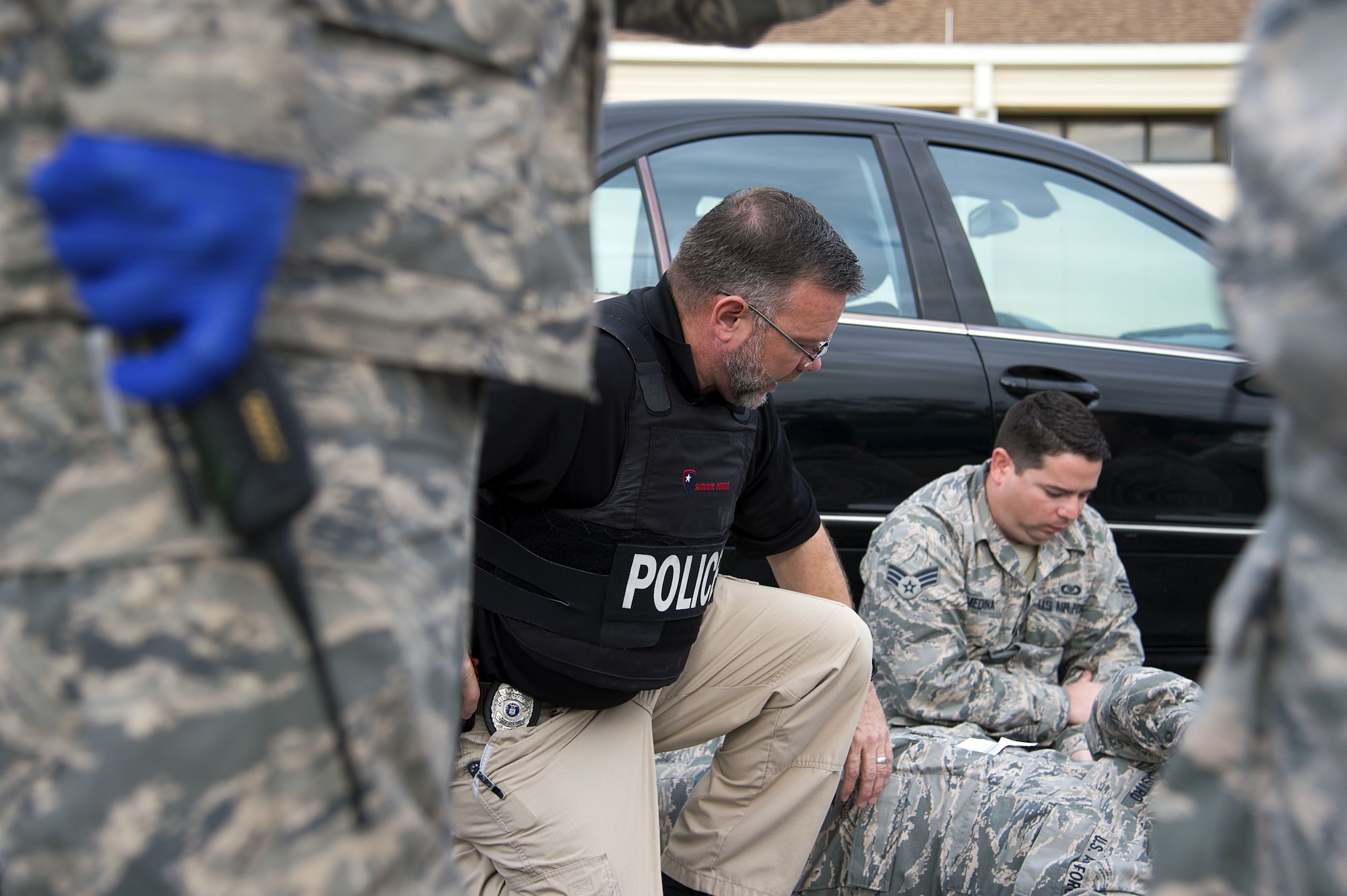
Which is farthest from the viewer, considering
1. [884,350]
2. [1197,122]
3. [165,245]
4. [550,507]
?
[1197,122]

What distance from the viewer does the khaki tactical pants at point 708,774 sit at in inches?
75.0

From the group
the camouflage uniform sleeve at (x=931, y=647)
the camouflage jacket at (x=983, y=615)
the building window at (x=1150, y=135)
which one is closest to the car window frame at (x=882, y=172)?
the camouflage jacket at (x=983, y=615)

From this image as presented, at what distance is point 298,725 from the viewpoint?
801 millimetres

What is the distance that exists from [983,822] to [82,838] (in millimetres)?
1685

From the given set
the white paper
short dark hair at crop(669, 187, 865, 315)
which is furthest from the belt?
the white paper

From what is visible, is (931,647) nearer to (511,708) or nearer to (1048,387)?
(1048,387)

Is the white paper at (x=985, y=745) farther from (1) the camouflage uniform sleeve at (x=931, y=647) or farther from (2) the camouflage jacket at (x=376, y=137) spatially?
(2) the camouflage jacket at (x=376, y=137)

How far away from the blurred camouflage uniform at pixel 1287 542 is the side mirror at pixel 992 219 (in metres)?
2.18

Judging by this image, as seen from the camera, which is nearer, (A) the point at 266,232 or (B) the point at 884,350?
(A) the point at 266,232

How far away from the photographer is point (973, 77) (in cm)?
1454

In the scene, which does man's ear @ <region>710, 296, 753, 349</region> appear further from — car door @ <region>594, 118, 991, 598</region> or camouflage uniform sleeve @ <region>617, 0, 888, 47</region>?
camouflage uniform sleeve @ <region>617, 0, 888, 47</region>

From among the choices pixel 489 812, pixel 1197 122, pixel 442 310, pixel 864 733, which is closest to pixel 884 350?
pixel 864 733

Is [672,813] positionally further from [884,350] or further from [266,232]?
[266,232]

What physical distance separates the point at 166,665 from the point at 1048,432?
207cm
